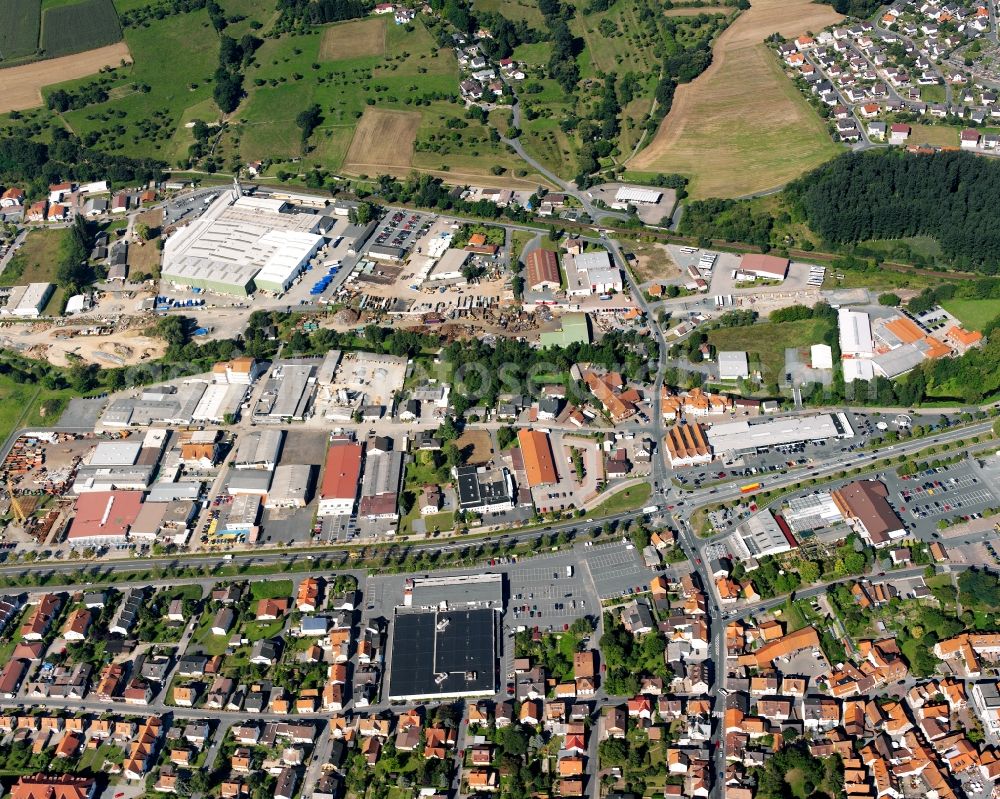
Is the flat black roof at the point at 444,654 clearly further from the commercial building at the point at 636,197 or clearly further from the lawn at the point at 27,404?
the commercial building at the point at 636,197

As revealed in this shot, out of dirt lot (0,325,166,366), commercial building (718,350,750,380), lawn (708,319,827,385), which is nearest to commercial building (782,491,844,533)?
commercial building (718,350,750,380)

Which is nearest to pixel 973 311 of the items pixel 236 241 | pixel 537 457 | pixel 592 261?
pixel 592 261

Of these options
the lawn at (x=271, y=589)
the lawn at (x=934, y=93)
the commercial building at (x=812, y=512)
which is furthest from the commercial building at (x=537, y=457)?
the lawn at (x=934, y=93)

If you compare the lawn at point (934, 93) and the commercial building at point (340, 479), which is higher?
the lawn at point (934, 93)

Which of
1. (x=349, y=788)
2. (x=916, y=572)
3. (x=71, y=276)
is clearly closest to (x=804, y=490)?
(x=916, y=572)

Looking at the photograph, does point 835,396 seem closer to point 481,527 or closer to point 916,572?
point 916,572

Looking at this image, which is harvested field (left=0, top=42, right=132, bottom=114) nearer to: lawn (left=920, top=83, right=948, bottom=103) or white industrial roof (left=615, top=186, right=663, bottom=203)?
white industrial roof (left=615, top=186, right=663, bottom=203)

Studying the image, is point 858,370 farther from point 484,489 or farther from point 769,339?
point 484,489

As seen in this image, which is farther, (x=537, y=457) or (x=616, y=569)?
(x=537, y=457)
